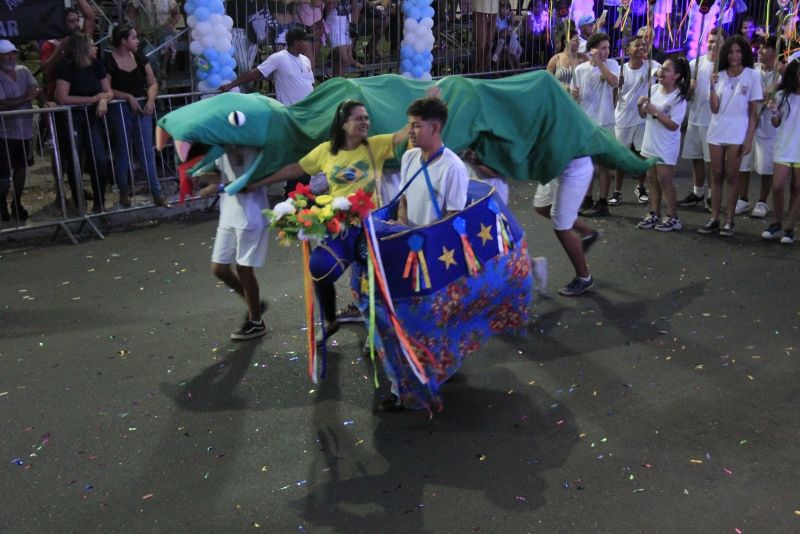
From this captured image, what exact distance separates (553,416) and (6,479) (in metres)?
2.85

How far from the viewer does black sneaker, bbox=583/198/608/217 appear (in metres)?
9.16

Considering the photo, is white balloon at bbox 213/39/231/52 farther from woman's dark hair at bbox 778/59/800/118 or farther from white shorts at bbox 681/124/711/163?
woman's dark hair at bbox 778/59/800/118

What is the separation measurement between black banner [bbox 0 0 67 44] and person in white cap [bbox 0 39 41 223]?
12.1 inches

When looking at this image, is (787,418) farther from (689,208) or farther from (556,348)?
(689,208)

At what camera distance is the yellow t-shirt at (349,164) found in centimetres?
537

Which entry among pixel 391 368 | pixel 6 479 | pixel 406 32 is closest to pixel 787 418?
pixel 391 368

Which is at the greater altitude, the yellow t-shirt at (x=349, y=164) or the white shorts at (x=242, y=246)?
the yellow t-shirt at (x=349, y=164)

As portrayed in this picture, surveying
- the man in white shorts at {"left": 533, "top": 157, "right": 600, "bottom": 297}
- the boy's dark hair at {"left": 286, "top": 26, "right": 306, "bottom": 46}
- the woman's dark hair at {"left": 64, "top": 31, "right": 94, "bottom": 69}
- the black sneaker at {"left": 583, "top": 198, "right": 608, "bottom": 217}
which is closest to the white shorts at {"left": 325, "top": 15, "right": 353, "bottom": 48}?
the boy's dark hair at {"left": 286, "top": 26, "right": 306, "bottom": 46}

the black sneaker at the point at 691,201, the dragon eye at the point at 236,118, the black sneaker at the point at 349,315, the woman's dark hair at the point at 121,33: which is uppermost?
the woman's dark hair at the point at 121,33

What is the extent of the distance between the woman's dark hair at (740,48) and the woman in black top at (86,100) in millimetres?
6012

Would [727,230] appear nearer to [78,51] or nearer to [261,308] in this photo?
[261,308]

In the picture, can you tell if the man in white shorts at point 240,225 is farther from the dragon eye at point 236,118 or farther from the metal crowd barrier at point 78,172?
the metal crowd barrier at point 78,172

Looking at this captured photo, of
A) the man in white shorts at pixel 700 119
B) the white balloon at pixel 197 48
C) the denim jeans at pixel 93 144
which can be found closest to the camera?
the man in white shorts at pixel 700 119

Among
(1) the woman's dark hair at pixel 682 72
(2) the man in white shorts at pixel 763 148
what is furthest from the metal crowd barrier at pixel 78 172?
(2) the man in white shorts at pixel 763 148
